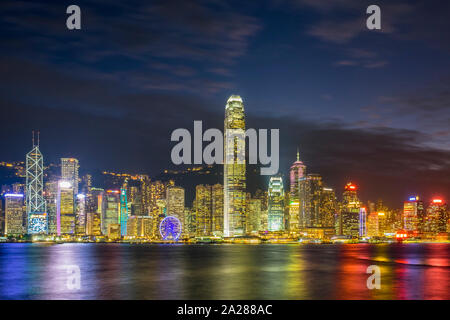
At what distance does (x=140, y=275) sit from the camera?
90812 mm
